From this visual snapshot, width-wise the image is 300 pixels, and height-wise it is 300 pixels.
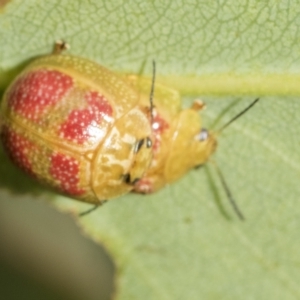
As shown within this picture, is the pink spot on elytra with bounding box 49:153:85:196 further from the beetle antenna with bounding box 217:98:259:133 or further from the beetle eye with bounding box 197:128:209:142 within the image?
the beetle antenna with bounding box 217:98:259:133

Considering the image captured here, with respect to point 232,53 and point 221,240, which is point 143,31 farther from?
point 221,240

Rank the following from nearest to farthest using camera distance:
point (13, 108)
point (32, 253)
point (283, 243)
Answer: point (13, 108) < point (283, 243) < point (32, 253)

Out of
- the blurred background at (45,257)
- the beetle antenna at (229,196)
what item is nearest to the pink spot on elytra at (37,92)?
the beetle antenna at (229,196)

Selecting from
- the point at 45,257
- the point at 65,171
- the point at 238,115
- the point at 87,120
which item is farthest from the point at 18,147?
the point at 45,257

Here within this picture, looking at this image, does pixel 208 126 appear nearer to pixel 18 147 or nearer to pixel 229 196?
pixel 229 196

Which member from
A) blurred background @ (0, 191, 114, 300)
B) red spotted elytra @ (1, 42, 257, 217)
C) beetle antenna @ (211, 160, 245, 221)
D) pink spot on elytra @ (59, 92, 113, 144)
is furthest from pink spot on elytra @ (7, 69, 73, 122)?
blurred background @ (0, 191, 114, 300)

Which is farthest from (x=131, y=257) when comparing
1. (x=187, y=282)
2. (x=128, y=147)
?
(x=128, y=147)
